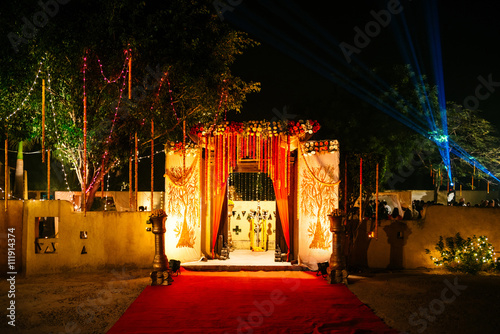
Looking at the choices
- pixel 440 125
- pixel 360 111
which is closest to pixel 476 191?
pixel 440 125

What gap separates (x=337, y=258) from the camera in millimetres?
7977

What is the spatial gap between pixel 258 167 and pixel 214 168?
1.28 metres

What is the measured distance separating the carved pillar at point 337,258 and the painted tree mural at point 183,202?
11.4 feet

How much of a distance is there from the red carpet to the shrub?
3043mm

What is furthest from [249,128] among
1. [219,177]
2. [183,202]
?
[183,202]

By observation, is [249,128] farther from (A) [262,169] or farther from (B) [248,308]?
(B) [248,308]

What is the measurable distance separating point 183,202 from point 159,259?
2251 mm

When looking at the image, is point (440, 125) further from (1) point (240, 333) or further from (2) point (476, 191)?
(1) point (240, 333)

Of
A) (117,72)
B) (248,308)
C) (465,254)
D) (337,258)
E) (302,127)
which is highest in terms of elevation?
(117,72)

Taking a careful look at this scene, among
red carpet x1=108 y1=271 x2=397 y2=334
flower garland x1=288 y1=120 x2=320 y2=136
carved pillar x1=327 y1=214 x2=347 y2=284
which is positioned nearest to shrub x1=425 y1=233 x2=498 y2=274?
carved pillar x1=327 y1=214 x2=347 y2=284

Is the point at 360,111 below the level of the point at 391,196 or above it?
above

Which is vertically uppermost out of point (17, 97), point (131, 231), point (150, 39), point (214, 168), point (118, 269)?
point (150, 39)

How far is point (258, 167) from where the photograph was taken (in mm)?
10953

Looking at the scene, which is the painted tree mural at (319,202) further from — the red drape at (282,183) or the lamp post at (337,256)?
the lamp post at (337,256)
